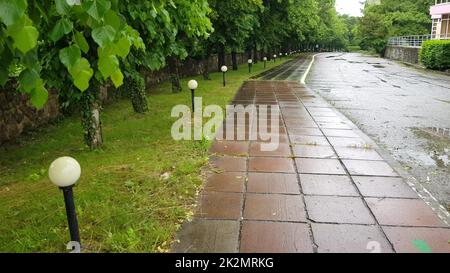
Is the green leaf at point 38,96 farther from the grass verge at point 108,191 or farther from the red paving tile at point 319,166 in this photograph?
the red paving tile at point 319,166

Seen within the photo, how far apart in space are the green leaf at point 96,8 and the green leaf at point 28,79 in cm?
53

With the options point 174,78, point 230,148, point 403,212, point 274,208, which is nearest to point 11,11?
point 274,208

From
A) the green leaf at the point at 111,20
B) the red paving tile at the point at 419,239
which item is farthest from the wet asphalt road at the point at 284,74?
the green leaf at the point at 111,20

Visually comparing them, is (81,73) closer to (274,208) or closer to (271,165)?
(274,208)

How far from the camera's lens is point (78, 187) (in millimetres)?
4965

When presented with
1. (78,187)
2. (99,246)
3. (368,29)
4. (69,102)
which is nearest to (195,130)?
(69,102)

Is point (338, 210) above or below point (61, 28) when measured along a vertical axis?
below

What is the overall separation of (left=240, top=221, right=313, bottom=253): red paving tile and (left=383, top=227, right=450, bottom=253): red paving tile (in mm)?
823

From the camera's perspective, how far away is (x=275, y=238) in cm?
368

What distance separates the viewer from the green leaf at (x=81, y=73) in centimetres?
180

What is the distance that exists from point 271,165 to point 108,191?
2.44m

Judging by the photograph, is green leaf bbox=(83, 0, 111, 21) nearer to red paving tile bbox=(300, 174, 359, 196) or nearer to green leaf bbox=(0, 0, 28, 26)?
green leaf bbox=(0, 0, 28, 26)
